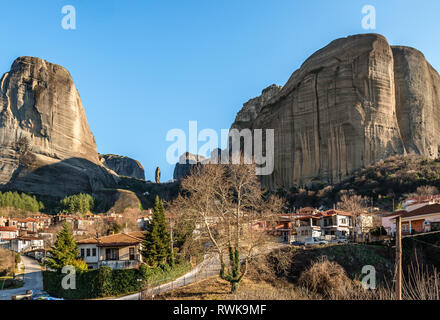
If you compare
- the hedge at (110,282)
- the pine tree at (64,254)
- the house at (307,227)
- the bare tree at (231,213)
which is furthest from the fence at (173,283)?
the house at (307,227)

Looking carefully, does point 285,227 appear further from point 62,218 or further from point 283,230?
point 62,218

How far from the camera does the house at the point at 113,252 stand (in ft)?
125

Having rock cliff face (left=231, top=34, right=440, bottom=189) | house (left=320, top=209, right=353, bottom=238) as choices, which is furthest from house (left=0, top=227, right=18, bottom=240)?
rock cliff face (left=231, top=34, right=440, bottom=189)

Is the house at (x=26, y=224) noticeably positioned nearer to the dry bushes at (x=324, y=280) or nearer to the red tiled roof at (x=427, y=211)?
the dry bushes at (x=324, y=280)

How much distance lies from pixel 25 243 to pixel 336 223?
51.9 metres

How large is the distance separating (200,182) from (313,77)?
278 ft

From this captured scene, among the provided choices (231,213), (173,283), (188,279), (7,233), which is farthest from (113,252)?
(7,233)

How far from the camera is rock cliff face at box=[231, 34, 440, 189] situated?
94.4 meters

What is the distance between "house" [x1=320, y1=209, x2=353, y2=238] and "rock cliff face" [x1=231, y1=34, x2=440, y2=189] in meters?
38.6

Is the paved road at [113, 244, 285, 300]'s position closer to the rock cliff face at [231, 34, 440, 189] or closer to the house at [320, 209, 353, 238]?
the house at [320, 209, 353, 238]

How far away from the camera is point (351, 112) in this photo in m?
94.9

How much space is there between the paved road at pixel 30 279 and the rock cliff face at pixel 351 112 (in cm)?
6690
